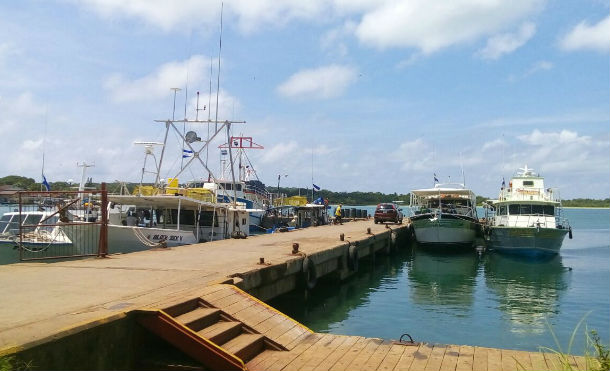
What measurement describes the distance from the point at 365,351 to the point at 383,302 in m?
10.6

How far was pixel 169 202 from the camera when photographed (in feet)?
71.4

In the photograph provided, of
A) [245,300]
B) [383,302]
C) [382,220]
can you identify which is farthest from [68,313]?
[382,220]

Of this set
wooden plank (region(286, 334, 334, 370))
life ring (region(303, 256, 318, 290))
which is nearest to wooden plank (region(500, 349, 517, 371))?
wooden plank (region(286, 334, 334, 370))

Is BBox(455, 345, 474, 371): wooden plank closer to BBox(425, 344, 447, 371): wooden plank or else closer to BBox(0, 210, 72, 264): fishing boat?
BBox(425, 344, 447, 371): wooden plank

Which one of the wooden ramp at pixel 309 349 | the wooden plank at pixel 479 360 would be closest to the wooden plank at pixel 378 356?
the wooden ramp at pixel 309 349

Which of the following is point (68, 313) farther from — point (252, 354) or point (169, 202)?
point (169, 202)

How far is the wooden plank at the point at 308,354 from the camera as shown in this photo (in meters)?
7.17

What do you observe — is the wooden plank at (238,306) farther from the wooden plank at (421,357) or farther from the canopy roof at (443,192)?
the canopy roof at (443,192)

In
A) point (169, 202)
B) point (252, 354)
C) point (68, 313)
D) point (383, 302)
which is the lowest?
point (383, 302)

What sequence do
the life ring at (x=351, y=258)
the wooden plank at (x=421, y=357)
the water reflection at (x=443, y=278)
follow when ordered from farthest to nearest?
the life ring at (x=351, y=258), the water reflection at (x=443, y=278), the wooden plank at (x=421, y=357)

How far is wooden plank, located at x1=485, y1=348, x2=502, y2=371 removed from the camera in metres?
6.99

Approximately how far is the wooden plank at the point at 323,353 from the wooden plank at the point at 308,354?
0.18 feet

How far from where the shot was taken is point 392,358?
7.38 m

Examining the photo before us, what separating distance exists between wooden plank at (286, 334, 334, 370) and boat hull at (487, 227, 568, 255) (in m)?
24.8
